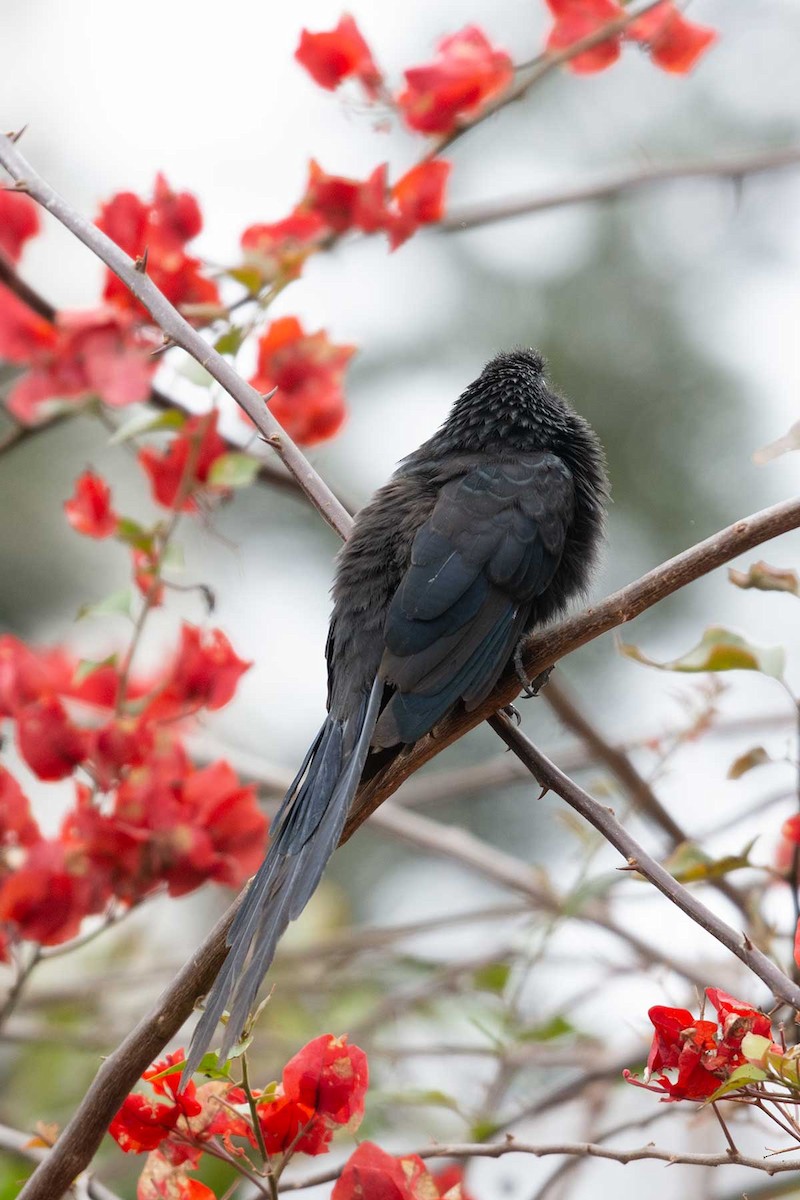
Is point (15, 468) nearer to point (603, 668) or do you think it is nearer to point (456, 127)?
point (603, 668)

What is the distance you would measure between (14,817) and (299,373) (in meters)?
0.89

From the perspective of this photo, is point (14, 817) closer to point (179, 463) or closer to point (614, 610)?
point (179, 463)

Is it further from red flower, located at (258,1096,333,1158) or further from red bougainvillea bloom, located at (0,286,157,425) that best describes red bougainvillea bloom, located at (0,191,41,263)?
red flower, located at (258,1096,333,1158)

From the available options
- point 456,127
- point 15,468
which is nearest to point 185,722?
point 456,127

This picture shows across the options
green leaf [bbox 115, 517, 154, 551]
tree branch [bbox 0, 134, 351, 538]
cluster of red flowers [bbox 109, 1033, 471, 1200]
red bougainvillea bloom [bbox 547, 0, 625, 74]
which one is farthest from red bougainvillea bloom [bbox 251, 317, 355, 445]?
cluster of red flowers [bbox 109, 1033, 471, 1200]

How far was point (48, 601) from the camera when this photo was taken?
5.78 meters

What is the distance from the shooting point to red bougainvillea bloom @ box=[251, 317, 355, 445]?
228 cm

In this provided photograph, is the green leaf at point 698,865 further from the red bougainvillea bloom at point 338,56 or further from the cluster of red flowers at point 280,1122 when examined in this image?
the red bougainvillea bloom at point 338,56

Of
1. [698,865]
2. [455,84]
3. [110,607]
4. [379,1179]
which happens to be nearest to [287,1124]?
[379,1179]

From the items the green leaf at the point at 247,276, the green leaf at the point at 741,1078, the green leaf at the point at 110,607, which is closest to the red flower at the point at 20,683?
the green leaf at the point at 110,607

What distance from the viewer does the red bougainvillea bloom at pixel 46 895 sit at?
77.2 inches

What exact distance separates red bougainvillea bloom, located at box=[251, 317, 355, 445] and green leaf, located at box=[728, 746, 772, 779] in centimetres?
96

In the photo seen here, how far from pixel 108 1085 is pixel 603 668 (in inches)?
143

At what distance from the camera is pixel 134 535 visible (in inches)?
80.1
